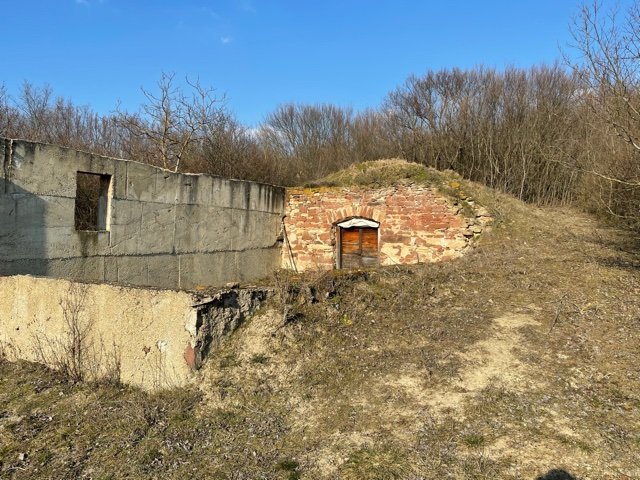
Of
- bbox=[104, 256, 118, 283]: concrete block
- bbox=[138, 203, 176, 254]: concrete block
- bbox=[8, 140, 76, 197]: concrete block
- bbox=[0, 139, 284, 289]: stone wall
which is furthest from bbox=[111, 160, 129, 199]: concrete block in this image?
bbox=[104, 256, 118, 283]: concrete block

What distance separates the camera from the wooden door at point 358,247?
12031 millimetres

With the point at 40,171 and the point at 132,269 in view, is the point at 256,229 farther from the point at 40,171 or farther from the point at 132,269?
the point at 40,171

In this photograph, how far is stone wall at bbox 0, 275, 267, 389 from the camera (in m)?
4.64

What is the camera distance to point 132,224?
330 inches

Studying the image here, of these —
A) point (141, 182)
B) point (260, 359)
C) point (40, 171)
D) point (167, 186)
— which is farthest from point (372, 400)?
point (167, 186)

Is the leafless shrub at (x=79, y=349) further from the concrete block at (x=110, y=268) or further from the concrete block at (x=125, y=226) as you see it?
the concrete block at (x=125, y=226)

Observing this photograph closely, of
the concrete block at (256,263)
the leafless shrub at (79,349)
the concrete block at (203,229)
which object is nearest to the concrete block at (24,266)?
the leafless shrub at (79,349)

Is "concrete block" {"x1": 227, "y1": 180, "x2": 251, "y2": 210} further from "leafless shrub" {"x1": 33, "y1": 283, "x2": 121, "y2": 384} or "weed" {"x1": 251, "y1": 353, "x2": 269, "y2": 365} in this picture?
"weed" {"x1": 251, "y1": 353, "x2": 269, "y2": 365}

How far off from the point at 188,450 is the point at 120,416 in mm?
923

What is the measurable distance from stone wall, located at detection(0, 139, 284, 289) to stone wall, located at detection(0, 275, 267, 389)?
116 centimetres

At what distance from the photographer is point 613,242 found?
10.2 metres

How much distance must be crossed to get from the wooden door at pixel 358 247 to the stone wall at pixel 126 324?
22.6 feet

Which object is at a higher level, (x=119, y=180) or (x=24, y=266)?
(x=119, y=180)

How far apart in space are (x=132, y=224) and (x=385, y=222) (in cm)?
606
